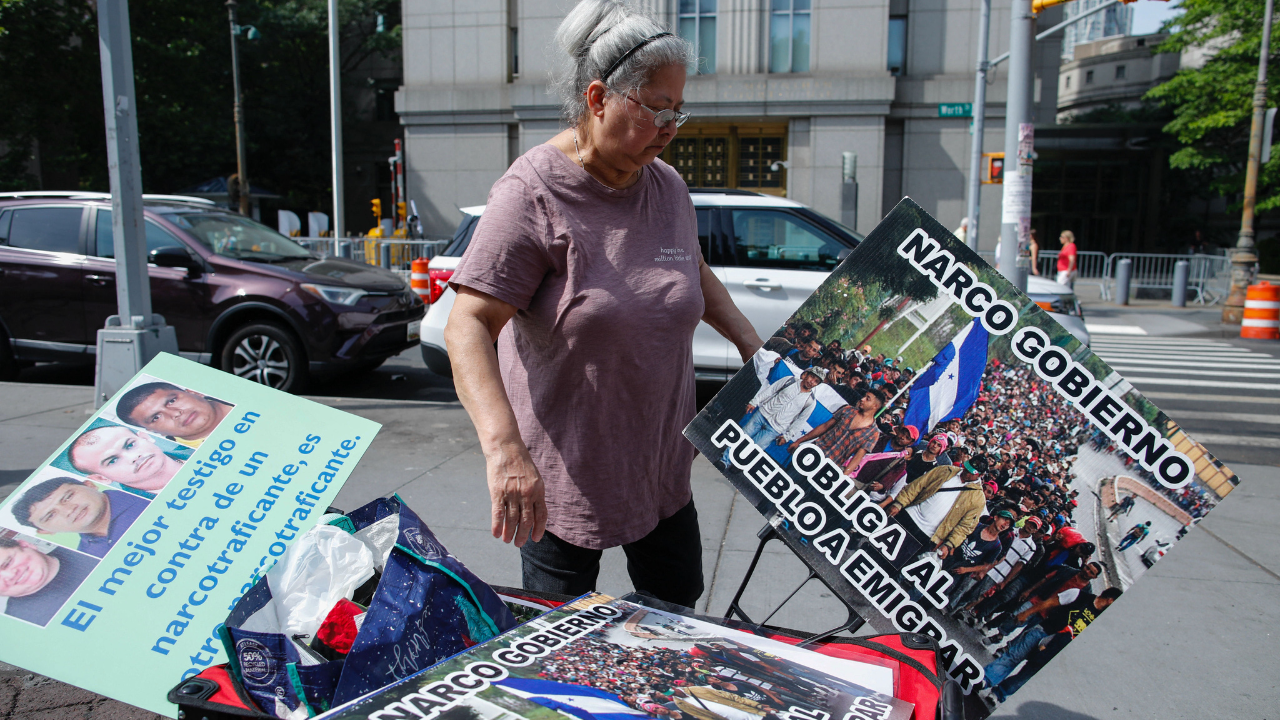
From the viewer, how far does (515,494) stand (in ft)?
4.99

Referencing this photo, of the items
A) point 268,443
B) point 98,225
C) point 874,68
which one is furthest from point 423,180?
point 268,443

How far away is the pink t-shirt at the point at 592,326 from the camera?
5.51 feet

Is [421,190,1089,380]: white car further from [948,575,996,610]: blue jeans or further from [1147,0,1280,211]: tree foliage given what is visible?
[1147,0,1280,211]: tree foliage

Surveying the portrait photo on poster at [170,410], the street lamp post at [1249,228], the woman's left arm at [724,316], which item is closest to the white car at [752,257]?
the woman's left arm at [724,316]

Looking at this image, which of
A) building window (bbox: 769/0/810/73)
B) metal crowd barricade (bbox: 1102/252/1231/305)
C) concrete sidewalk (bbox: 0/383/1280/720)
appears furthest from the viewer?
building window (bbox: 769/0/810/73)

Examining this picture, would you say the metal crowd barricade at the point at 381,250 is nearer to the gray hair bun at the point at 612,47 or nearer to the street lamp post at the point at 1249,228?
the gray hair bun at the point at 612,47

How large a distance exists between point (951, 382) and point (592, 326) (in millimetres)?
699

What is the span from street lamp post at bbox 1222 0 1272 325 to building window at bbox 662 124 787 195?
11.4 m

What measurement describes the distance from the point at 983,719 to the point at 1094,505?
471 millimetres

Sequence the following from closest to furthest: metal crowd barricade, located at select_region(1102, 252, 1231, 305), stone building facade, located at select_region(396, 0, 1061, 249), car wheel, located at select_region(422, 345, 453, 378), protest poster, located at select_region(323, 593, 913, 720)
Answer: protest poster, located at select_region(323, 593, 913, 720)
car wheel, located at select_region(422, 345, 453, 378)
metal crowd barricade, located at select_region(1102, 252, 1231, 305)
stone building facade, located at select_region(396, 0, 1061, 249)

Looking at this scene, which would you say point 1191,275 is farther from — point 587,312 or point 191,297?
point 587,312

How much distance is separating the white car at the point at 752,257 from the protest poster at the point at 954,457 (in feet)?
16.8

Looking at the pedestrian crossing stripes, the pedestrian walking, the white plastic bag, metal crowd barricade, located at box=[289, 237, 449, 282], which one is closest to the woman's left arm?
the white plastic bag

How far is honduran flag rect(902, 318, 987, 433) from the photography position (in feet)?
4.83
